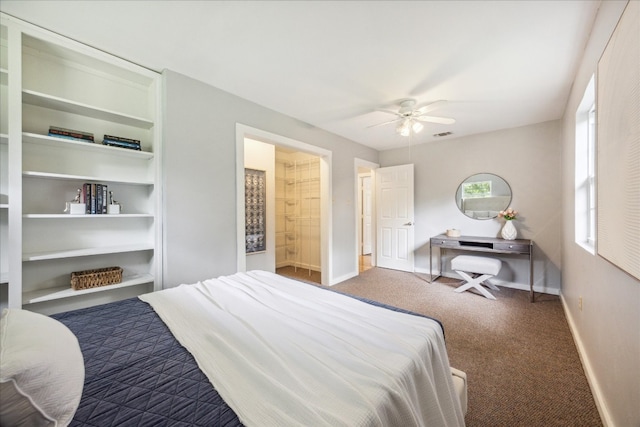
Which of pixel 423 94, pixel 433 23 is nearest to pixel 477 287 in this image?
pixel 423 94

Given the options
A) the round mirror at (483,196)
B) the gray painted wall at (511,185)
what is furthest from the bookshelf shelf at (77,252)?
the round mirror at (483,196)

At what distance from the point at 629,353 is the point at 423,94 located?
2.47m

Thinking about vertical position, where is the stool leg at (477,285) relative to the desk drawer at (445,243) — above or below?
below

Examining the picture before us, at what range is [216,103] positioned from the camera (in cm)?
257

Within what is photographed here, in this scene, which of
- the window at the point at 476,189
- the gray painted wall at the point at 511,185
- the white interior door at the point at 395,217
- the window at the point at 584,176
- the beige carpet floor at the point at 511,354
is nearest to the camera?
the beige carpet floor at the point at 511,354

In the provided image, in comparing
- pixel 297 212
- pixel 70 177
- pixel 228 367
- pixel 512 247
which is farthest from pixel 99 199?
pixel 512 247

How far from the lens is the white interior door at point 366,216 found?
6.62 meters

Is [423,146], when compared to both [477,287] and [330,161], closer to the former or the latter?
[330,161]

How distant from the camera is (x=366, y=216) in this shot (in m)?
6.71

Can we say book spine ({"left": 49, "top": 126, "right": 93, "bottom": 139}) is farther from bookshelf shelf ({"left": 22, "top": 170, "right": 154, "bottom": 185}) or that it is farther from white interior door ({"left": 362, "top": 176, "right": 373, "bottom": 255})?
white interior door ({"left": 362, "top": 176, "right": 373, "bottom": 255})

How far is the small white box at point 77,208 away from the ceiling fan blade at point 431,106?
11.2 feet

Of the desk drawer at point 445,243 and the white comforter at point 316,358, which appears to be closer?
the white comforter at point 316,358

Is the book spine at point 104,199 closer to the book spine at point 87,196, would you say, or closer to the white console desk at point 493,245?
the book spine at point 87,196

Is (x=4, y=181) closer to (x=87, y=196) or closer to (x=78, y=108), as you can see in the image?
(x=87, y=196)
